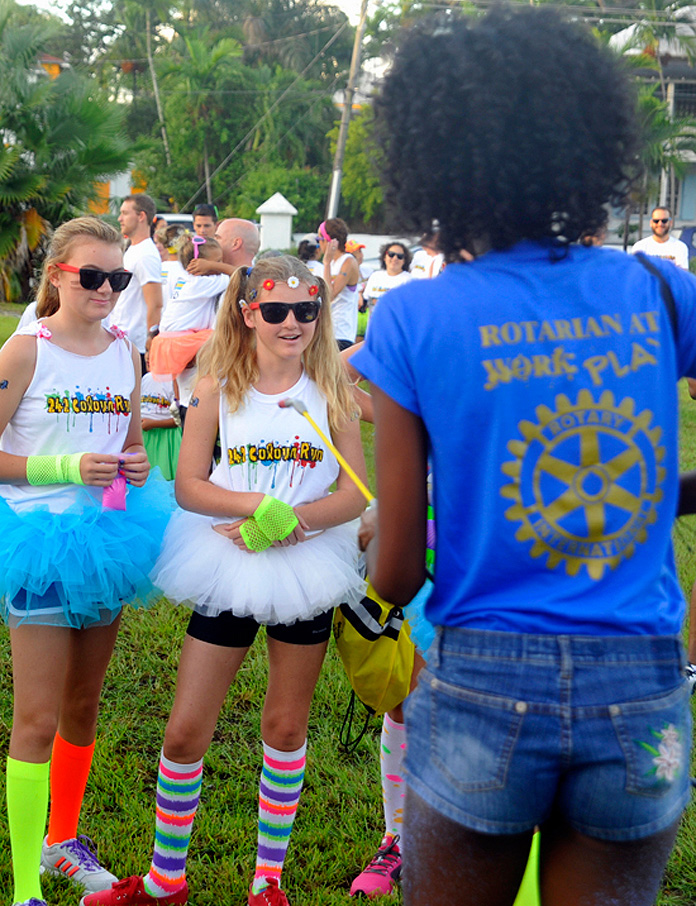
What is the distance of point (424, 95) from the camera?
158 centimetres

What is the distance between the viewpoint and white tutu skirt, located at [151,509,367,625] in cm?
286

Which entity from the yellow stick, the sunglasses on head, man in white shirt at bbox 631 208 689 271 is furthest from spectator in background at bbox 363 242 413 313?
the yellow stick

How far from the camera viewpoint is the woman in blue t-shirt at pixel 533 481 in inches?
58.2

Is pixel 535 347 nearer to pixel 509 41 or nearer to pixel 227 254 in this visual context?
pixel 509 41

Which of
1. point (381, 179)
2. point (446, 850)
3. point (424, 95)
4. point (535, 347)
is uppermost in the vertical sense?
point (424, 95)

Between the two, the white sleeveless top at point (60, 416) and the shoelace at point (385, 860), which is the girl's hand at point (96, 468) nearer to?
the white sleeveless top at point (60, 416)

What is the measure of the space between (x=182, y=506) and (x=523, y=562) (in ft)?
5.80

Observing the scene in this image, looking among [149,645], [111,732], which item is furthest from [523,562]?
[149,645]

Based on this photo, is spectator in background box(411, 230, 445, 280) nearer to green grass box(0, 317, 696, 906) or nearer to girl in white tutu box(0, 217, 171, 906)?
girl in white tutu box(0, 217, 171, 906)

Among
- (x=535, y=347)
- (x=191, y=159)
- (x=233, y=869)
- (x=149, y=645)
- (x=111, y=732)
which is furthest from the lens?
(x=191, y=159)

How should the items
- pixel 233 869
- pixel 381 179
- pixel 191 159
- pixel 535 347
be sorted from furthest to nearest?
pixel 191 159, pixel 233 869, pixel 381 179, pixel 535 347

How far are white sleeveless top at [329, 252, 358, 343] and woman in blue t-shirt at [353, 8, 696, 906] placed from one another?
8286 mm

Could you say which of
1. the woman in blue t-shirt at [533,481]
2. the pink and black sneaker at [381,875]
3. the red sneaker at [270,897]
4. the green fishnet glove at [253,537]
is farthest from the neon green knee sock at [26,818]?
the woman in blue t-shirt at [533,481]

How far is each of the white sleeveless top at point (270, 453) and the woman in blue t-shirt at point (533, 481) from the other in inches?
56.1
